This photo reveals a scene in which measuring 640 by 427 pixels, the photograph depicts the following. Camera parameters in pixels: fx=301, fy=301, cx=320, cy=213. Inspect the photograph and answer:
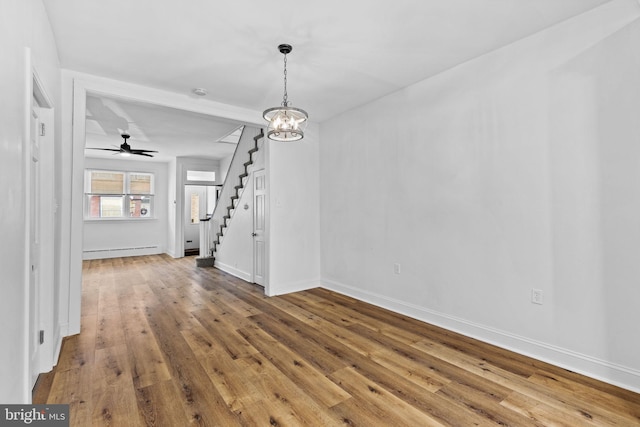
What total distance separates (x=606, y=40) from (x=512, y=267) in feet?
6.18

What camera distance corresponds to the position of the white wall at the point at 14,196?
4.30 ft

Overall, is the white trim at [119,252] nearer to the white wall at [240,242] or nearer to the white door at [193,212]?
the white door at [193,212]

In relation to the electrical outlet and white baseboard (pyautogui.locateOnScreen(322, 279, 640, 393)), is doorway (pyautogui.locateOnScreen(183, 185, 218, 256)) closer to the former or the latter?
white baseboard (pyautogui.locateOnScreen(322, 279, 640, 393))

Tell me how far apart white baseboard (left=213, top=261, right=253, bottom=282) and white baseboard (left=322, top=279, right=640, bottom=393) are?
2.61 m

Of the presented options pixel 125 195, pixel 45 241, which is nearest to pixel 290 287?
pixel 45 241

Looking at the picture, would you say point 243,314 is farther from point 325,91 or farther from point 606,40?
point 606,40

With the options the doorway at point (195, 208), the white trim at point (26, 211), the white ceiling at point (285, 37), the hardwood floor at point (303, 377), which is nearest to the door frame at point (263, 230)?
the hardwood floor at point (303, 377)

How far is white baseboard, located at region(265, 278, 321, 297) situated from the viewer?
14.9 ft

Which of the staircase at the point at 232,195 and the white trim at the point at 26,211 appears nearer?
the white trim at the point at 26,211

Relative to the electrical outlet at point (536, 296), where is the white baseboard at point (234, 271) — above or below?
below

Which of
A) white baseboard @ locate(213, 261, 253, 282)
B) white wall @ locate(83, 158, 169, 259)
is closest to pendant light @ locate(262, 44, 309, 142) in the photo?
white baseboard @ locate(213, 261, 253, 282)

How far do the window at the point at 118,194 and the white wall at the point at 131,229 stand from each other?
15 centimetres

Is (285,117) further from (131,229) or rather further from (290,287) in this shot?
(131,229)

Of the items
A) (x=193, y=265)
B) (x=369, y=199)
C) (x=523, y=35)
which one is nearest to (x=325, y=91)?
(x=369, y=199)
